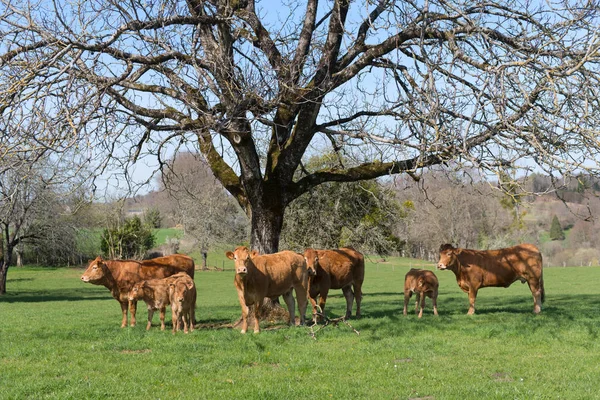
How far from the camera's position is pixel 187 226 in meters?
63.9

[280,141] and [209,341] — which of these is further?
[280,141]

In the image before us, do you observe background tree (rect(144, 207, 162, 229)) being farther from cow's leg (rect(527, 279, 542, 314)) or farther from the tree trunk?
cow's leg (rect(527, 279, 542, 314))

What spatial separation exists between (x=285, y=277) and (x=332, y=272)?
2242 millimetres

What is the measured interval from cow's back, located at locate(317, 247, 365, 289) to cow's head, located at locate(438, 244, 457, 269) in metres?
2.02

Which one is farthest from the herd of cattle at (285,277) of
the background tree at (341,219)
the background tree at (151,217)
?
the background tree at (151,217)

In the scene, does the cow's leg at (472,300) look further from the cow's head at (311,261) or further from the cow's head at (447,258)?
the cow's head at (311,261)

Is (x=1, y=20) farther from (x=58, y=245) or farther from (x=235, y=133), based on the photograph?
(x=58, y=245)

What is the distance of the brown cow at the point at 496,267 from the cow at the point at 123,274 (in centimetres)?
678

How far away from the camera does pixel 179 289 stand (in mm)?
12594

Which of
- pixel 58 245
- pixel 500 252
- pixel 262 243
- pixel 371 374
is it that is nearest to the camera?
pixel 371 374

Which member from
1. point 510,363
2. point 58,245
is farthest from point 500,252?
point 58,245

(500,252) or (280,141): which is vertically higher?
(280,141)

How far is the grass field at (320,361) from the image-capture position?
8078 mm

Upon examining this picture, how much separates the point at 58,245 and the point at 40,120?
27569mm
